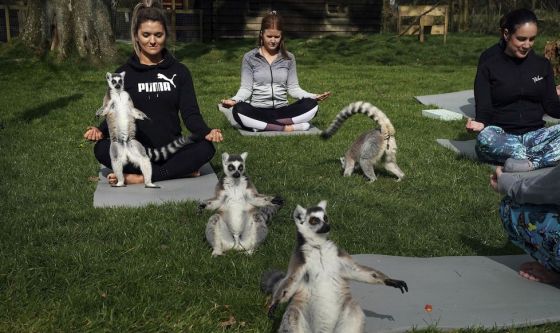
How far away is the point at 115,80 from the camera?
6551 mm

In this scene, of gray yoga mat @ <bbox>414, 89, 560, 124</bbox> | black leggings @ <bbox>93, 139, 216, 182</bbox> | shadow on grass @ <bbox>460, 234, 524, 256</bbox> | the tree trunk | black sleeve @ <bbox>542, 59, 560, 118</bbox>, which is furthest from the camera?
the tree trunk

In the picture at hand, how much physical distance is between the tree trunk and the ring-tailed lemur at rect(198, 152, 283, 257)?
12.5 metres

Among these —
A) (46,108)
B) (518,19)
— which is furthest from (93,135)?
(46,108)

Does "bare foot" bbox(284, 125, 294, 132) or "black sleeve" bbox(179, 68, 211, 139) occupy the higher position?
"black sleeve" bbox(179, 68, 211, 139)

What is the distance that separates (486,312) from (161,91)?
461 centimetres

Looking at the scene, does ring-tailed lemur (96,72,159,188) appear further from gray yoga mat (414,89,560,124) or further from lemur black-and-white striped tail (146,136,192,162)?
gray yoga mat (414,89,560,124)

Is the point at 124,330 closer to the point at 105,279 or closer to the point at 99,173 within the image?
the point at 105,279

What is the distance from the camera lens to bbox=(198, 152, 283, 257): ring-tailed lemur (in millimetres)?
4734

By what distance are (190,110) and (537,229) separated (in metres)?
4.28

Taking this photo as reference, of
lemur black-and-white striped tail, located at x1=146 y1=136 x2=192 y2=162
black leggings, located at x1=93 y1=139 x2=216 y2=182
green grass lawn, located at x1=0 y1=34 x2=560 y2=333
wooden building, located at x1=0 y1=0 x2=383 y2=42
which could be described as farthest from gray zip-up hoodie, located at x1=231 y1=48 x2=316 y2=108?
wooden building, located at x1=0 y1=0 x2=383 y2=42

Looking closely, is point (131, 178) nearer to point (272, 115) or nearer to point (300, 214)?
point (272, 115)

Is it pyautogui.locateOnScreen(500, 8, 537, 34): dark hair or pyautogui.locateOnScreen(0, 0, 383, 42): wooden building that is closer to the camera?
pyautogui.locateOnScreen(500, 8, 537, 34): dark hair

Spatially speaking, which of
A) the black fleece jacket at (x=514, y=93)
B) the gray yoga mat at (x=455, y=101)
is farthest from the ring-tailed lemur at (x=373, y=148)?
the gray yoga mat at (x=455, y=101)

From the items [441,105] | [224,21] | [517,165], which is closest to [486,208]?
[517,165]
